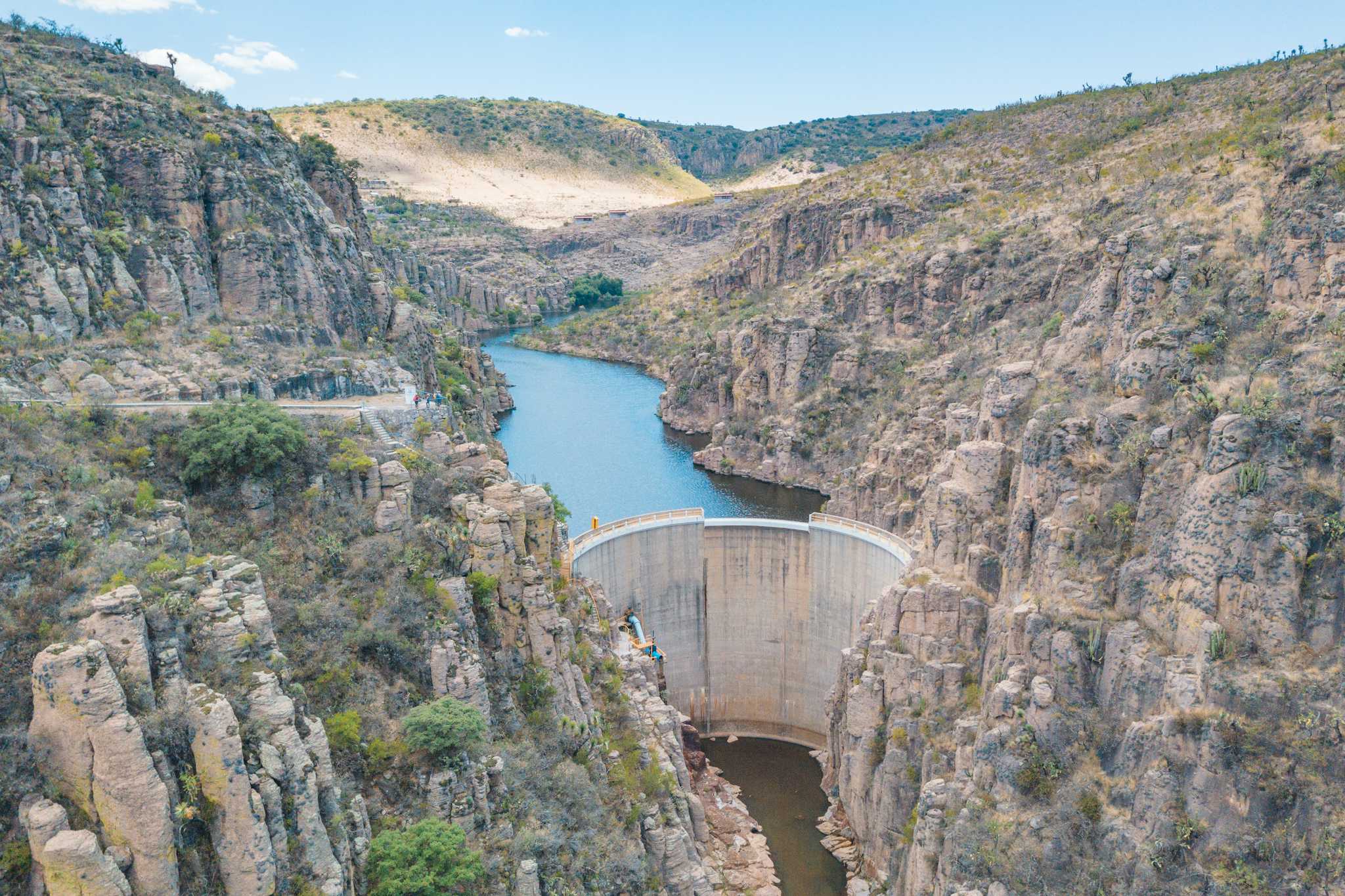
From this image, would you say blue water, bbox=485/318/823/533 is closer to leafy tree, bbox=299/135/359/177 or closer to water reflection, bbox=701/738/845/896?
water reflection, bbox=701/738/845/896

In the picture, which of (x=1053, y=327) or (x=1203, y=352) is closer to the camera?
(x=1203, y=352)

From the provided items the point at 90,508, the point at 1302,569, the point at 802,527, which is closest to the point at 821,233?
the point at 802,527

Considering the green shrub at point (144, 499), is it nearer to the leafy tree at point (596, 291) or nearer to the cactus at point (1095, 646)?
the cactus at point (1095, 646)

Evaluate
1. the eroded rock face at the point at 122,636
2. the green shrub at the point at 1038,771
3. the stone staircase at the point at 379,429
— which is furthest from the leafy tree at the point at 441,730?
the green shrub at the point at 1038,771

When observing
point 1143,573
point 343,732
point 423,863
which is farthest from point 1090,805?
point 343,732

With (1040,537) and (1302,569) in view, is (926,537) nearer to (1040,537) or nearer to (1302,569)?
(1040,537)

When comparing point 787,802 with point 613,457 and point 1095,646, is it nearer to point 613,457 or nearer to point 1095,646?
point 1095,646

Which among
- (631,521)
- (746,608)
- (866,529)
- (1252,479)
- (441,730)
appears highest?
(1252,479)
